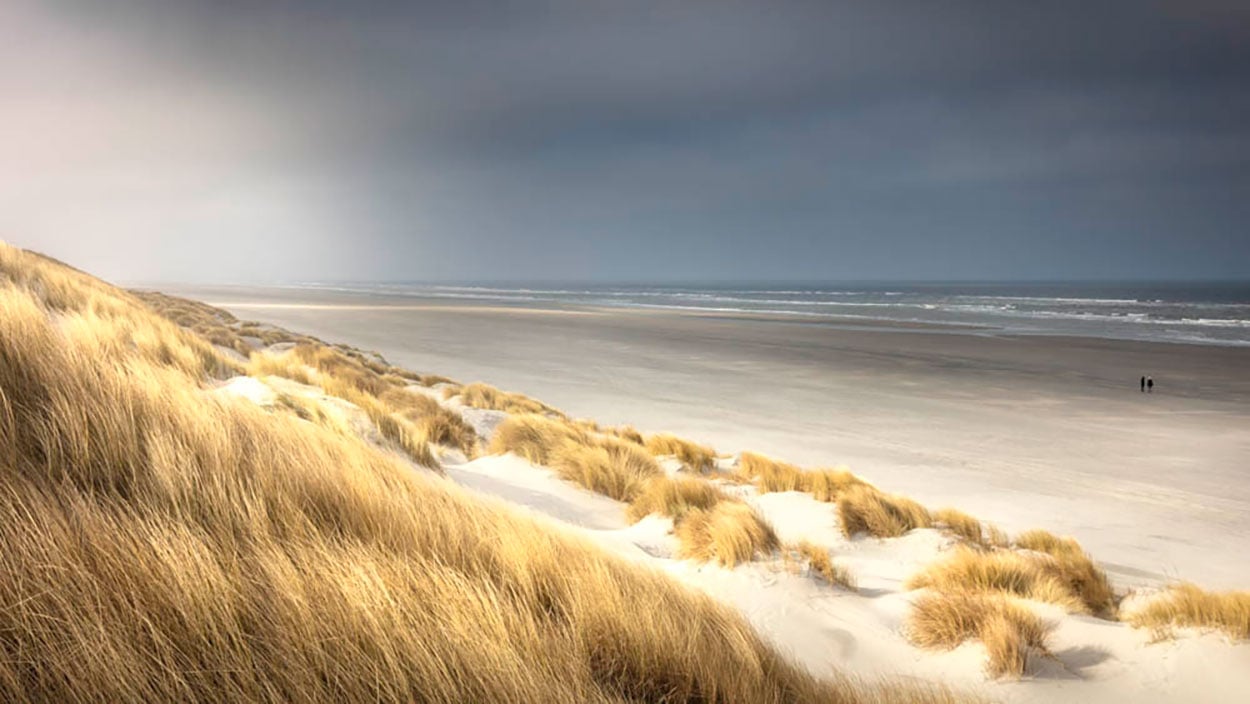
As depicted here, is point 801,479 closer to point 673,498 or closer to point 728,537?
point 673,498

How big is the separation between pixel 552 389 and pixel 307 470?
1594cm

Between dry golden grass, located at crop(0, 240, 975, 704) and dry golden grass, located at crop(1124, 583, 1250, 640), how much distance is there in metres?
2.78

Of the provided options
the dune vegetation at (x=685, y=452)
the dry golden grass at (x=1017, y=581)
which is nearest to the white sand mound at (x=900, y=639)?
the dry golden grass at (x=1017, y=581)

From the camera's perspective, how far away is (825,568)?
5.13 metres

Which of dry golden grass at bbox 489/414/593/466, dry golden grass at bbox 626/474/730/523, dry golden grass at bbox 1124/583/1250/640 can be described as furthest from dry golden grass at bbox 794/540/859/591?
dry golden grass at bbox 489/414/593/466

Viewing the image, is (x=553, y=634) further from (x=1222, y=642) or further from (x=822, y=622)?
(x=1222, y=642)

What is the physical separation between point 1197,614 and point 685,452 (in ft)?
22.3

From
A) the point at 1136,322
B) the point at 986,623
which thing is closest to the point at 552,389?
the point at 986,623

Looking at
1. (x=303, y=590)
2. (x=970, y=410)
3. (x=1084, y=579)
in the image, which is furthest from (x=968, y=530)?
(x=970, y=410)

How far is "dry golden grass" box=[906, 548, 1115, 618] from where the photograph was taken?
15.8 ft

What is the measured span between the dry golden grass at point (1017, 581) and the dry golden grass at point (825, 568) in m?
0.48

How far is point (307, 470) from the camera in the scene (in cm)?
308

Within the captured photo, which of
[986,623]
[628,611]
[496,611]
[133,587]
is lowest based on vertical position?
[986,623]

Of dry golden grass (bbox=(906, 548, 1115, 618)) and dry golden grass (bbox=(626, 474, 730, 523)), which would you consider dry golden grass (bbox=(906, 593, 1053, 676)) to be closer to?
dry golden grass (bbox=(906, 548, 1115, 618))
